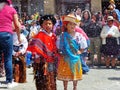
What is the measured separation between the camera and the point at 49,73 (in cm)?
749

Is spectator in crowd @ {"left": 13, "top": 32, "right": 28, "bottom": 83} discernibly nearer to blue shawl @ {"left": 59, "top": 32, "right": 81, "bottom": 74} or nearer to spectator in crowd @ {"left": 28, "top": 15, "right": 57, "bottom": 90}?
blue shawl @ {"left": 59, "top": 32, "right": 81, "bottom": 74}

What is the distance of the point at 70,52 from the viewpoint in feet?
25.9

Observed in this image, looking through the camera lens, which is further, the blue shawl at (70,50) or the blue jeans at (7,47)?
the blue jeans at (7,47)

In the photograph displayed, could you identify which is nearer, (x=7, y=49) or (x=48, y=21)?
(x=48, y=21)

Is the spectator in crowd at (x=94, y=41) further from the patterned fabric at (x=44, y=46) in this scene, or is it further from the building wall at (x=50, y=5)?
the building wall at (x=50, y=5)

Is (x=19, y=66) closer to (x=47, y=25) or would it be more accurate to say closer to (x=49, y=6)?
(x=47, y=25)

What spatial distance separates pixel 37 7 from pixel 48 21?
2095 cm

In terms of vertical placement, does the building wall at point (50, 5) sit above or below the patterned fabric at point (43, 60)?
above

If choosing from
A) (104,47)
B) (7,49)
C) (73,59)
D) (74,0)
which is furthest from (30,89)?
(74,0)

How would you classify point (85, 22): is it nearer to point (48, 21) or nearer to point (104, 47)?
point (104, 47)

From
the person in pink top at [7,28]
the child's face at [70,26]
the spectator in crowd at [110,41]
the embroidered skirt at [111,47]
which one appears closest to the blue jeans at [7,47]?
the person in pink top at [7,28]

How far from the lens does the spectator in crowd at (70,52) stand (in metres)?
7.87

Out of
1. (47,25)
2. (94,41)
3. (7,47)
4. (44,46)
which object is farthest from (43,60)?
(94,41)

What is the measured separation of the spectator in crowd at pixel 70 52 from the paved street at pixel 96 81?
3.75ft
